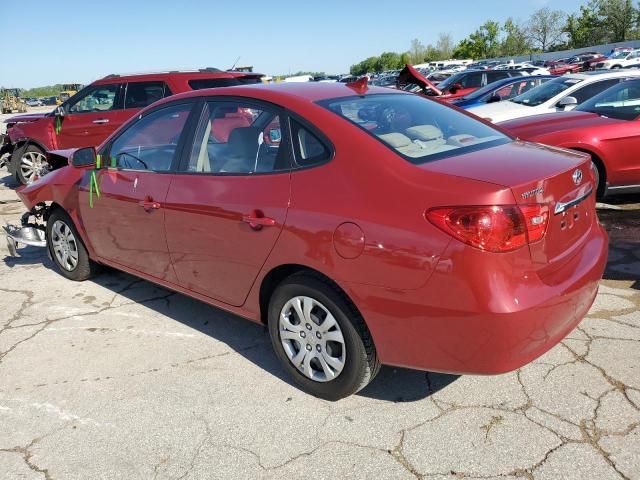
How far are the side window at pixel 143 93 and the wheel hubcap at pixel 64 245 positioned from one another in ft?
13.9

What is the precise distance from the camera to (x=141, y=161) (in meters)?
→ 4.12

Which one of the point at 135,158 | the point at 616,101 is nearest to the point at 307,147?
the point at 135,158

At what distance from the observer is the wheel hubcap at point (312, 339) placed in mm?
2918

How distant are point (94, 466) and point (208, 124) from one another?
209cm

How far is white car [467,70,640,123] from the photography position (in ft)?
29.6

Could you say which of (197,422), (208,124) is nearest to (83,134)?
(208,124)

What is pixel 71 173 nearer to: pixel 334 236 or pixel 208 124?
pixel 208 124

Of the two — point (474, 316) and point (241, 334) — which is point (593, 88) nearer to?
point (241, 334)

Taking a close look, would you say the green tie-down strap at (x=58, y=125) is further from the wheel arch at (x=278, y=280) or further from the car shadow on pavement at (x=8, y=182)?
the wheel arch at (x=278, y=280)

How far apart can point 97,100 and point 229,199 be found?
7.44 m

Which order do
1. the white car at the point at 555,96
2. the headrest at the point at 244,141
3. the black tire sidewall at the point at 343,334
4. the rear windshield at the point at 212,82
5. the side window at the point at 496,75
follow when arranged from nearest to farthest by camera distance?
the black tire sidewall at the point at 343,334, the headrest at the point at 244,141, the rear windshield at the point at 212,82, the white car at the point at 555,96, the side window at the point at 496,75

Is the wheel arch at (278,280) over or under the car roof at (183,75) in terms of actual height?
under

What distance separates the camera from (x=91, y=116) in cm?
960

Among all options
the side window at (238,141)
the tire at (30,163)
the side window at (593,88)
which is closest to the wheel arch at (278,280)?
the side window at (238,141)
